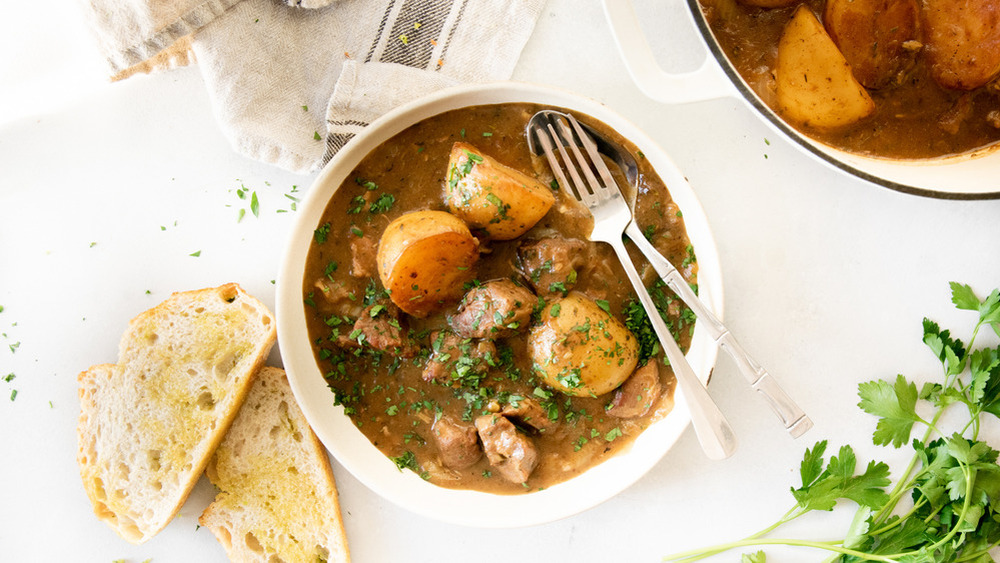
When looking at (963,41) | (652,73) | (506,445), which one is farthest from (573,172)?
(963,41)

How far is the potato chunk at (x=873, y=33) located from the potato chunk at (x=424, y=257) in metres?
1.45

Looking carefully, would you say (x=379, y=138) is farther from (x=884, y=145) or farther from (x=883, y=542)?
(x=883, y=542)

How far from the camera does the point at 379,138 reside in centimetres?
257

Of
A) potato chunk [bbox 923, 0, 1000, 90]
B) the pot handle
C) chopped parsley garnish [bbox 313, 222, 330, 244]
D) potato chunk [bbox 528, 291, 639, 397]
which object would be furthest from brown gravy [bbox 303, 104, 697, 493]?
potato chunk [bbox 923, 0, 1000, 90]

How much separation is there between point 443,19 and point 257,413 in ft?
5.89

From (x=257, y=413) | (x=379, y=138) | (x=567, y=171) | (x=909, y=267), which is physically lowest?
(x=909, y=267)

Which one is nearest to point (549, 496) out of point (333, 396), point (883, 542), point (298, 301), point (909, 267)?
point (333, 396)

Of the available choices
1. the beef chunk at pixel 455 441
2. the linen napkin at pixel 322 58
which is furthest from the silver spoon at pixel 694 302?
the beef chunk at pixel 455 441

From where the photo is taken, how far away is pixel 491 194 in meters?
2.41

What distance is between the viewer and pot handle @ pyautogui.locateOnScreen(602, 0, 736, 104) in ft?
7.49

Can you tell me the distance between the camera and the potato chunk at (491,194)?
94.9 inches

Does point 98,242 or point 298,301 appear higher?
point 98,242

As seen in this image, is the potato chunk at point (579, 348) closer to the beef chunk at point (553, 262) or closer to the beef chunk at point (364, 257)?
the beef chunk at point (553, 262)

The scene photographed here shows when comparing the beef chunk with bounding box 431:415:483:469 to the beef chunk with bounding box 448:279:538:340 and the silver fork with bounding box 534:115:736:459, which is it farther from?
the silver fork with bounding box 534:115:736:459
